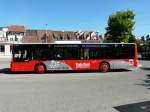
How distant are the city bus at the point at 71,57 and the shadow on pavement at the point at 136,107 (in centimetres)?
1613

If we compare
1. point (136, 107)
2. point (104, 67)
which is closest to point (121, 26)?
point (104, 67)

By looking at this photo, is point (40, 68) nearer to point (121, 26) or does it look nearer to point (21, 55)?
point (21, 55)

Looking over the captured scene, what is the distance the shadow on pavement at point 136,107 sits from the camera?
10.0 metres

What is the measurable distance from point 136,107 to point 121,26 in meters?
63.8

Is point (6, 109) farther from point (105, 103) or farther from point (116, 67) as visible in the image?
point (116, 67)

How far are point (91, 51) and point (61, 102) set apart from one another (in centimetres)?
1640

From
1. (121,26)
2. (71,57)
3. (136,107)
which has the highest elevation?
(121,26)

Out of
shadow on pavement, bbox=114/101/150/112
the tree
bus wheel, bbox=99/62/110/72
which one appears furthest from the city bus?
the tree

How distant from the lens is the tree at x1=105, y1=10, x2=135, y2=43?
73.1m

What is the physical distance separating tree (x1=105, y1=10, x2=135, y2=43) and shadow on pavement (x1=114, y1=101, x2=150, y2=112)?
2449 inches

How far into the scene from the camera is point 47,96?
13.2m

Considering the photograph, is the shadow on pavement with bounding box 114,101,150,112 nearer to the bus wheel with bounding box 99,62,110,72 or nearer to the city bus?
the city bus

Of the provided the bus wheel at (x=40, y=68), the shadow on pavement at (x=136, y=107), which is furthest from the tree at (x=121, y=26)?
the shadow on pavement at (x=136, y=107)

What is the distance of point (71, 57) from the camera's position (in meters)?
27.5
